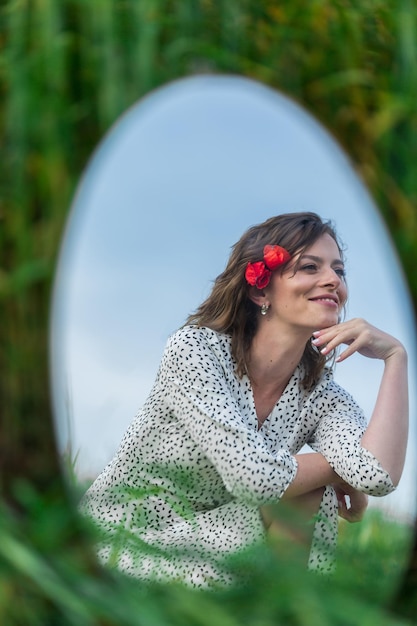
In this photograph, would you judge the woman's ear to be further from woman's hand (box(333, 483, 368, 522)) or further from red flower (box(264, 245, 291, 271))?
woman's hand (box(333, 483, 368, 522))

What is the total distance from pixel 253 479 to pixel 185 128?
1.08ft

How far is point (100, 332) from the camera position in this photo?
2.94 feet

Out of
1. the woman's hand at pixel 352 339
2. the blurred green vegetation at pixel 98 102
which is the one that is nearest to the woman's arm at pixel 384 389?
the woman's hand at pixel 352 339

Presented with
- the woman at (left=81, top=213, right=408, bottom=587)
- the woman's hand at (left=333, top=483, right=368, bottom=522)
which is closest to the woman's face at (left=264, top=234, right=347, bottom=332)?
the woman at (left=81, top=213, right=408, bottom=587)

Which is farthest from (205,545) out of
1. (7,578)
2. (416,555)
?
(416,555)

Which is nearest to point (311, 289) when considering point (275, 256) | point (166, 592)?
point (275, 256)

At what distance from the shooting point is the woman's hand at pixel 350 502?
92cm

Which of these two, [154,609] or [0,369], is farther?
[0,369]

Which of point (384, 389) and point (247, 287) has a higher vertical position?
point (247, 287)

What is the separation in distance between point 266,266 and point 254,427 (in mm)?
148

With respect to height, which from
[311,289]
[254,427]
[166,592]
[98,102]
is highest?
[98,102]

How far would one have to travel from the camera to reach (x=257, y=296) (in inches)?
35.7

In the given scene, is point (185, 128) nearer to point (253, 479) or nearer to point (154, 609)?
point (253, 479)

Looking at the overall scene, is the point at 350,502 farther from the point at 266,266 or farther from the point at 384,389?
the point at 266,266
